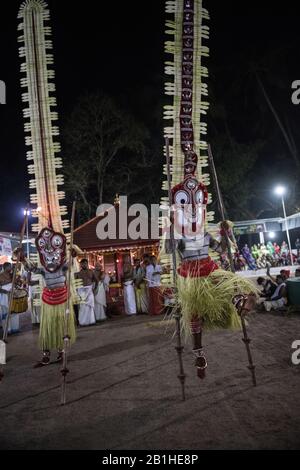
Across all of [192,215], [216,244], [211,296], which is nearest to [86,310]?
[216,244]

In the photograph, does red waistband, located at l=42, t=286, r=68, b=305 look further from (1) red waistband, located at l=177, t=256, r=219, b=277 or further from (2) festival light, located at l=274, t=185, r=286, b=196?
(2) festival light, located at l=274, t=185, r=286, b=196

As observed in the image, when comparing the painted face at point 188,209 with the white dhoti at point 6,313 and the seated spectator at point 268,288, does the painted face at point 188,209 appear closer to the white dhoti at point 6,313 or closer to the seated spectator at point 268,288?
the seated spectator at point 268,288

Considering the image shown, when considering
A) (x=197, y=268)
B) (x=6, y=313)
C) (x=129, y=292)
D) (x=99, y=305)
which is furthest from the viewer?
(x=129, y=292)

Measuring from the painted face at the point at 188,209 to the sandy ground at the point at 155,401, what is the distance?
73.3 inches

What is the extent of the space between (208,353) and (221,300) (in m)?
1.53

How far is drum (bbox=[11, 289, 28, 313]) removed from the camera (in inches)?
355

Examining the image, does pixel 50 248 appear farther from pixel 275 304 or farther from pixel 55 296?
pixel 275 304

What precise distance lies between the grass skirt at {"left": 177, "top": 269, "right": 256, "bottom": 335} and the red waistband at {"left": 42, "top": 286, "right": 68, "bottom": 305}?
219cm

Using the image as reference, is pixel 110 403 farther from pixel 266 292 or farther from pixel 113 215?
pixel 113 215

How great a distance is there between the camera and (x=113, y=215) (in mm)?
15164

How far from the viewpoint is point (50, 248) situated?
5.87 metres

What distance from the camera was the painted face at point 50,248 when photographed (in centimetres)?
585

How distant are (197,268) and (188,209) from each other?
2.59ft

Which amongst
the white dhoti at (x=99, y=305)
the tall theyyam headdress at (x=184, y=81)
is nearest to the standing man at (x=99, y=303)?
the white dhoti at (x=99, y=305)
